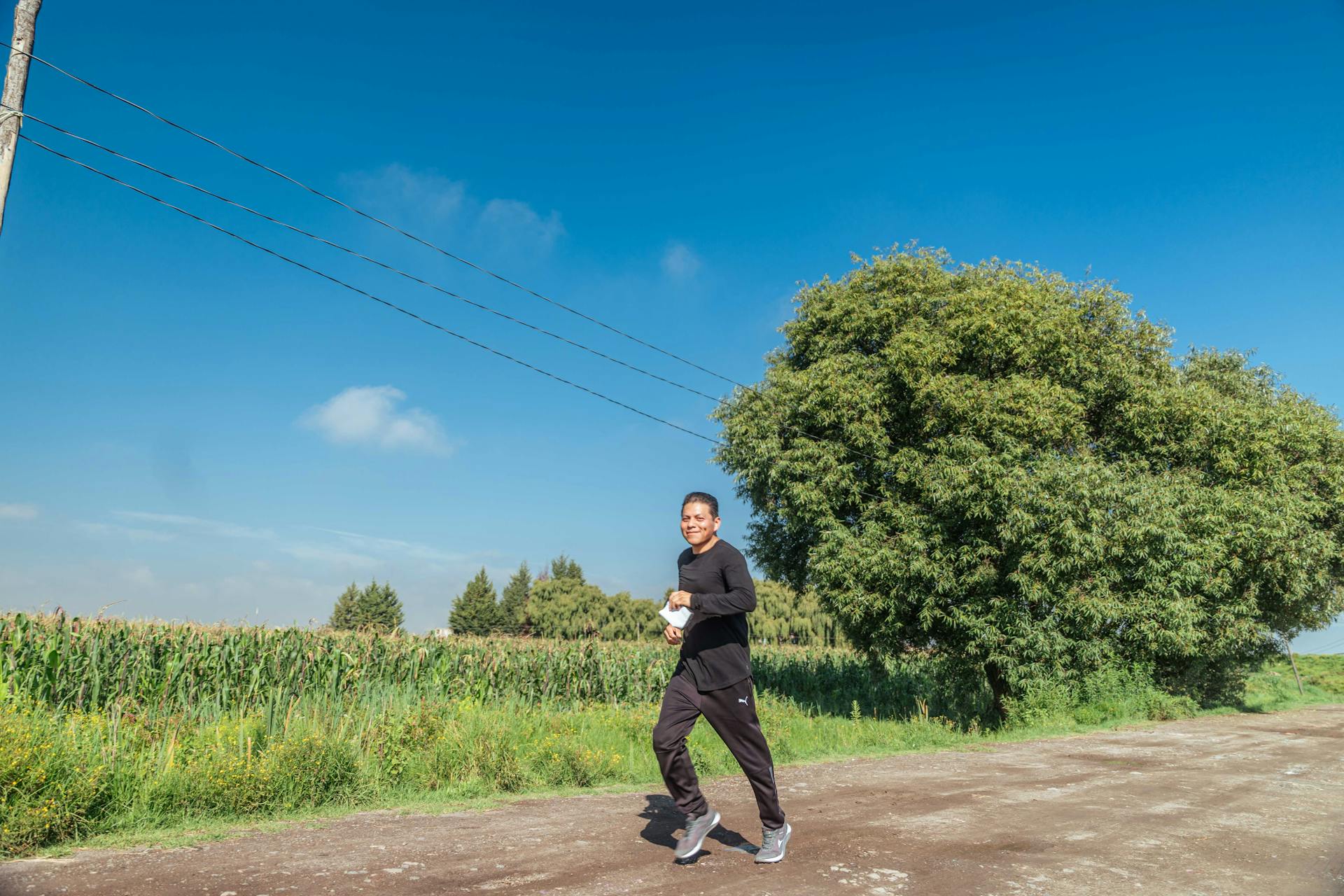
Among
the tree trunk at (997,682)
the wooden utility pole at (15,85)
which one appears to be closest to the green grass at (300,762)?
the wooden utility pole at (15,85)

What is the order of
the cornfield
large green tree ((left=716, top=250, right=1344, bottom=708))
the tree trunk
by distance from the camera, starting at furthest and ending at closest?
the tree trunk
large green tree ((left=716, top=250, right=1344, bottom=708))
the cornfield

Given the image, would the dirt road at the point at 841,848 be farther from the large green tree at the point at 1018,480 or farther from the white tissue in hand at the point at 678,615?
the large green tree at the point at 1018,480

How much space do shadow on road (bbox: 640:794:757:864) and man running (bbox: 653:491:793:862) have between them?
317 millimetres

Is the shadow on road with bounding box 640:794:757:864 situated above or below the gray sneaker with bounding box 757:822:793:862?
below

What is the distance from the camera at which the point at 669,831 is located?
5770mm

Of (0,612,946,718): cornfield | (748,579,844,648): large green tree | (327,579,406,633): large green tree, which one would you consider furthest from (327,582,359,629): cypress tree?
(0,612,946,718): cornfield

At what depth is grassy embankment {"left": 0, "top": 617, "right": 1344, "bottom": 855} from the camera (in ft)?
19.2

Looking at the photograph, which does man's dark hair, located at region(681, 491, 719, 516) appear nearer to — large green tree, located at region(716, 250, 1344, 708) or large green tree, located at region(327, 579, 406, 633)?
large green tree, located at region(716, 250, 1344, 708)

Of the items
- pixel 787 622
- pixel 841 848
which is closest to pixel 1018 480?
pixel 841 848

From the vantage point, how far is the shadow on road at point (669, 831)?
5.32 m

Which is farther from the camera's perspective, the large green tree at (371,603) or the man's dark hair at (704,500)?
the large green tree at (371,603)

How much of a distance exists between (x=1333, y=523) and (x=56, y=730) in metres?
29.9

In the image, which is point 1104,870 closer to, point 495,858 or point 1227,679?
point 495,858

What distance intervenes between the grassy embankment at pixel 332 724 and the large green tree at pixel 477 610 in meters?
87.0
